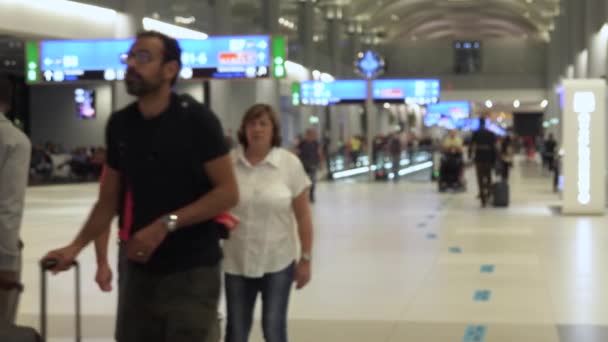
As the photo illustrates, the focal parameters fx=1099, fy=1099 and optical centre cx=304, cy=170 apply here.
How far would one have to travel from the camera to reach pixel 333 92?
126 feet

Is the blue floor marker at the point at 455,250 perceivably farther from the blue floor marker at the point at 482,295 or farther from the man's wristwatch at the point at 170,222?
the man's wristwatch at the point at 170,222

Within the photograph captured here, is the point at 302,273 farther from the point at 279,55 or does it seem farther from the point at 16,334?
the point at 279,55

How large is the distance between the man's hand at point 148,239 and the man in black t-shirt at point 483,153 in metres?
18.6

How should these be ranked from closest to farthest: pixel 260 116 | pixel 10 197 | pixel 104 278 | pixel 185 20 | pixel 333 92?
pixel 104 278 < pixel 10 197 < pixel 260 116 < pixel 185 20 < pixel 333 92

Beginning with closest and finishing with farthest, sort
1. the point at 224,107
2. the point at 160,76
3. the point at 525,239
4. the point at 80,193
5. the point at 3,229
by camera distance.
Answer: the point at 160,76
the point at 3,229
the point at 525,239
the point at 80,193
the point at 224,107

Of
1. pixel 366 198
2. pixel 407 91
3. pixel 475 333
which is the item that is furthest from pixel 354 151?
pixel 475 333

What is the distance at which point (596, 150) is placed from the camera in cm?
1912

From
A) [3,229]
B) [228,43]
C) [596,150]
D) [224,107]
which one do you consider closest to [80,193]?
[228,43]

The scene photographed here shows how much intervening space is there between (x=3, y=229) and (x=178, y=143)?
1.87 metres

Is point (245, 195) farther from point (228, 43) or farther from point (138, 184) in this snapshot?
point (228, 43)

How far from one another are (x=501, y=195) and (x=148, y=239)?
746 inches

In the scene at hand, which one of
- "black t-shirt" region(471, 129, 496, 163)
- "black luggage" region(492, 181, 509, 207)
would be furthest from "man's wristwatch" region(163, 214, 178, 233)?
"black luggage" region(492, 181, 509, 207)

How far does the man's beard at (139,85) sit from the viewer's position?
12.3 feet

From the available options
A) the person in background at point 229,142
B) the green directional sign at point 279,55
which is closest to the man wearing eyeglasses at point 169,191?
the person in background at point 229,142
